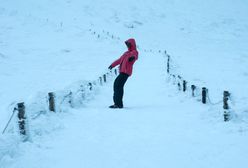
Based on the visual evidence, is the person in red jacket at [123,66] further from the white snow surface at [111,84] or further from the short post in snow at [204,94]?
the short post in snow at [204,94]

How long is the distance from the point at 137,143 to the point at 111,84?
37.7ft

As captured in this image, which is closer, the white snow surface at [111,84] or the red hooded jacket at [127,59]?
the white snow surface at [111,84]

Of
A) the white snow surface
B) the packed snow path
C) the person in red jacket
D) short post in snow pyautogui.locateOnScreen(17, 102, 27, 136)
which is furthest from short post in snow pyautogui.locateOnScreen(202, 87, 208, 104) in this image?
short post in snow pyautogui.locateOnScreen(17, 102, 27, 136)

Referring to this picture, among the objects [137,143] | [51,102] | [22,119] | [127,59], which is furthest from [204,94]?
[22,119]

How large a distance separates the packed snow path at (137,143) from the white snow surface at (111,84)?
0.05 feet

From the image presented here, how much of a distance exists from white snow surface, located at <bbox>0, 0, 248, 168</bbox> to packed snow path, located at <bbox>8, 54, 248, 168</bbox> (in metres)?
0.01

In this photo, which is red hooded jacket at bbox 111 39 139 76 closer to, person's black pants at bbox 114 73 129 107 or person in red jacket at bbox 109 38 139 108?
person in red jacket at bbox 109 38 139 108

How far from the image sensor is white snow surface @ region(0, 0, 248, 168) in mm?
4910

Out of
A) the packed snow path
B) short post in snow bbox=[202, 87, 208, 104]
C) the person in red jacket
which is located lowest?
the packed snow path

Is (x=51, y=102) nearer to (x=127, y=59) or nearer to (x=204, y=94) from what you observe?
(x=127, y=59)

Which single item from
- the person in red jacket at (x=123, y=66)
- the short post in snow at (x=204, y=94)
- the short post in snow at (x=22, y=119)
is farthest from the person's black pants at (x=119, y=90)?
the short post in snow at (x=22, y=119)

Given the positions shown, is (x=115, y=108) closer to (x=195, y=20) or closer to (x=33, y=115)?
(x=33, y=115)

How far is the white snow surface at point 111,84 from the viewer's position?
4.91 metres

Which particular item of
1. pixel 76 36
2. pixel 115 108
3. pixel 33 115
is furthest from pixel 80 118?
pixel 76 36
